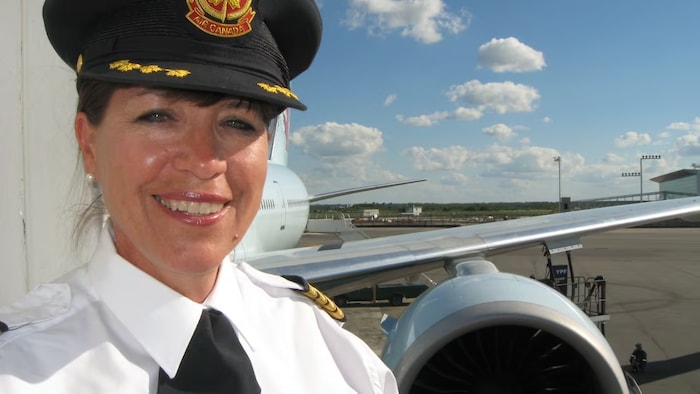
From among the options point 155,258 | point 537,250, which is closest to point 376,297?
point 155,258

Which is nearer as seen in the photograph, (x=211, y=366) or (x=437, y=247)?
(x=211, y=366)

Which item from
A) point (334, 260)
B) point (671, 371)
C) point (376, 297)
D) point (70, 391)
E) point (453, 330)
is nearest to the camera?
point (70, 391)

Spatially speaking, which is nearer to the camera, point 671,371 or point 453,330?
point 453,330

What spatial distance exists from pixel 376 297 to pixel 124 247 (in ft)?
34.2

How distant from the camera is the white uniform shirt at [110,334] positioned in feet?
3.12

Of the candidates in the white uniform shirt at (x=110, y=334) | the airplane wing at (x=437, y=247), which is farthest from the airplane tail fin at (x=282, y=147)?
the white uniform shirt at (x=110, y=334)

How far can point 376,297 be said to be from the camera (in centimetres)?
1128

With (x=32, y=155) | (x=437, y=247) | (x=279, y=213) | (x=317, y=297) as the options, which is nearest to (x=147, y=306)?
(x=317, y=297)

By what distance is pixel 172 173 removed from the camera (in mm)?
1010

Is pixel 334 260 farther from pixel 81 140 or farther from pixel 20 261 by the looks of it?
pixel 81 140

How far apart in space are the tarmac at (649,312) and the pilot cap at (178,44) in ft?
22.4

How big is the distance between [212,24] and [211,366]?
2.18 ft

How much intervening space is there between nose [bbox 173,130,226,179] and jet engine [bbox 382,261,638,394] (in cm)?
201

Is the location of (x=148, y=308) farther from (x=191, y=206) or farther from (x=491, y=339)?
(x=491, y=339)
